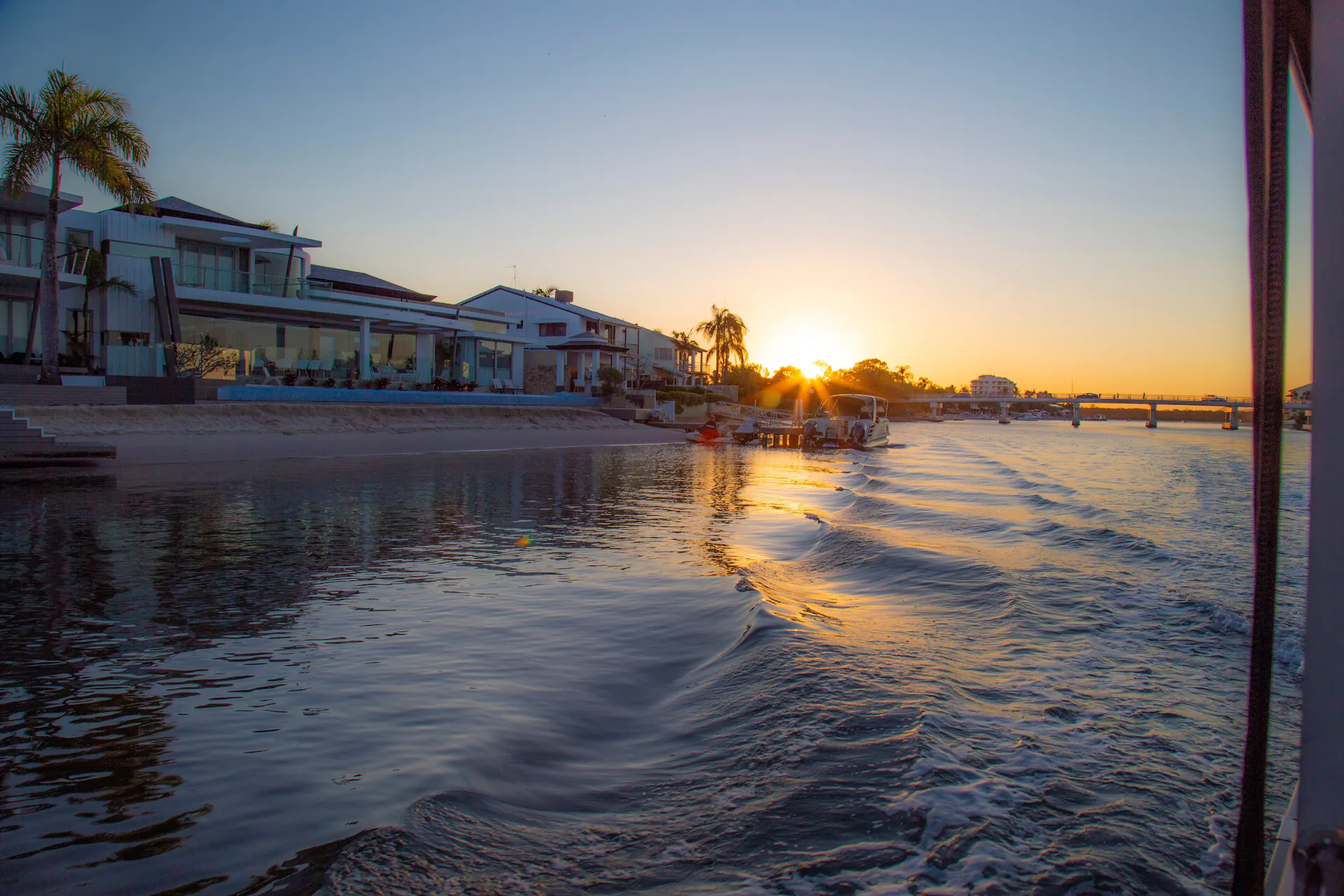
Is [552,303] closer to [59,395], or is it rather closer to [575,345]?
[575,345]

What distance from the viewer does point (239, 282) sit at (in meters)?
32.5

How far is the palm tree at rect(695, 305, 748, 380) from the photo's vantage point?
101 meters

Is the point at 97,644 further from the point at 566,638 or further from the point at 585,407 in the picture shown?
the point at 585,407

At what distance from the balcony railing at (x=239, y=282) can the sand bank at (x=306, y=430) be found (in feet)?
21.1

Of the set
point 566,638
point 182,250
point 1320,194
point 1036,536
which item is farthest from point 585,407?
point 1320,194

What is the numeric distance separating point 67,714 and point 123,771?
1.08 m

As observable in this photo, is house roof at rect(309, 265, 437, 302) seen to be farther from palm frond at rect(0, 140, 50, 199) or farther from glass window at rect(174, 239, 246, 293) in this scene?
palm frond at rect(0, 140, 50, 199)

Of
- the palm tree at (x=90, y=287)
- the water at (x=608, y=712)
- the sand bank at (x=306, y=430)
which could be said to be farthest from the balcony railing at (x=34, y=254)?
the water at (x=608, y=712)

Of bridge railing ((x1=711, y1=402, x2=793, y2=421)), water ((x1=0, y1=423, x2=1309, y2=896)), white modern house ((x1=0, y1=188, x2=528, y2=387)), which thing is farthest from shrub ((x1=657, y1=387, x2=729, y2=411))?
water ((x1=0, y1=423, x2=1309, y2=896))

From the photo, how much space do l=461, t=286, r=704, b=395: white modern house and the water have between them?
1585 inches

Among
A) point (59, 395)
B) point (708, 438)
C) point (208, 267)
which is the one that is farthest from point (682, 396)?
point (59, 395)

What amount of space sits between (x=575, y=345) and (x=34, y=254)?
28.5 m

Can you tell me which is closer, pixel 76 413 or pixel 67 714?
pixel 67 714

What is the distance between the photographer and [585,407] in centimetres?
4656
